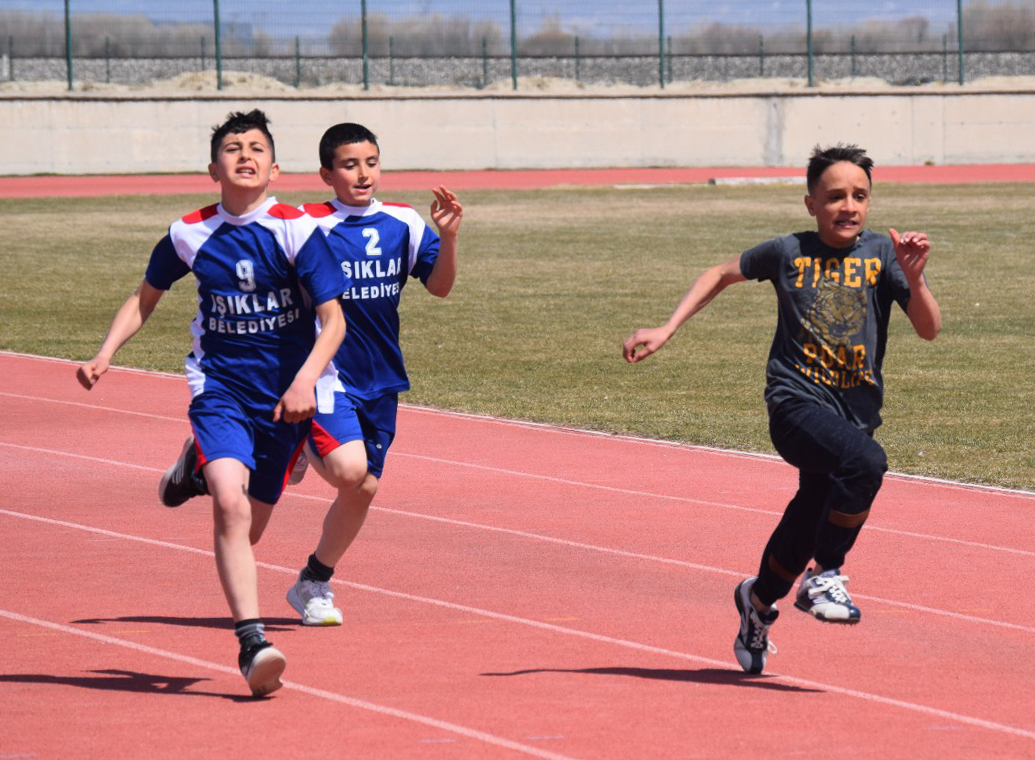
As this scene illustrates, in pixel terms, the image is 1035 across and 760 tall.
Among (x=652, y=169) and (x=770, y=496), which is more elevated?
(x=652, y=169)

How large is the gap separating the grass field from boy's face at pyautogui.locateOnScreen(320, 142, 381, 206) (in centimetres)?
466

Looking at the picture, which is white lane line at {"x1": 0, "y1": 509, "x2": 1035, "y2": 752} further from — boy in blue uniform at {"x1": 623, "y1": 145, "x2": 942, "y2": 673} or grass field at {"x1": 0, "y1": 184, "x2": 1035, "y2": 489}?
grass field at {"x1": 0, "y1": 184, "x2": 1035, "y2": 489}

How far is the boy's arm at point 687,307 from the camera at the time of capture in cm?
572

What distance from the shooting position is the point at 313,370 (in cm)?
563

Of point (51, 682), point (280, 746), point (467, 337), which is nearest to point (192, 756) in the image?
point (280, 746)

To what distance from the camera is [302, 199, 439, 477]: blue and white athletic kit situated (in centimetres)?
659

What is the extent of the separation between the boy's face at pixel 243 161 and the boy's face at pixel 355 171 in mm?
771

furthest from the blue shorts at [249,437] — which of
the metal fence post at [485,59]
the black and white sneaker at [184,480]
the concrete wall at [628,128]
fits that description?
the metal fence post at [485,59]

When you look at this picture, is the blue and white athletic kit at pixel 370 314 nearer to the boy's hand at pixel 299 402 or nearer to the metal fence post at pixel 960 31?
the boy's hand at pixel 299 402

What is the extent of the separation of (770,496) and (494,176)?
117 feet

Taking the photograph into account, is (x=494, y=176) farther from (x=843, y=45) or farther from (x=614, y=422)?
(x=614, y=422)

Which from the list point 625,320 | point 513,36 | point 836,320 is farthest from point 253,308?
point 513,36

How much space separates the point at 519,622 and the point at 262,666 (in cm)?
154

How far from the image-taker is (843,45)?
55156 mm
